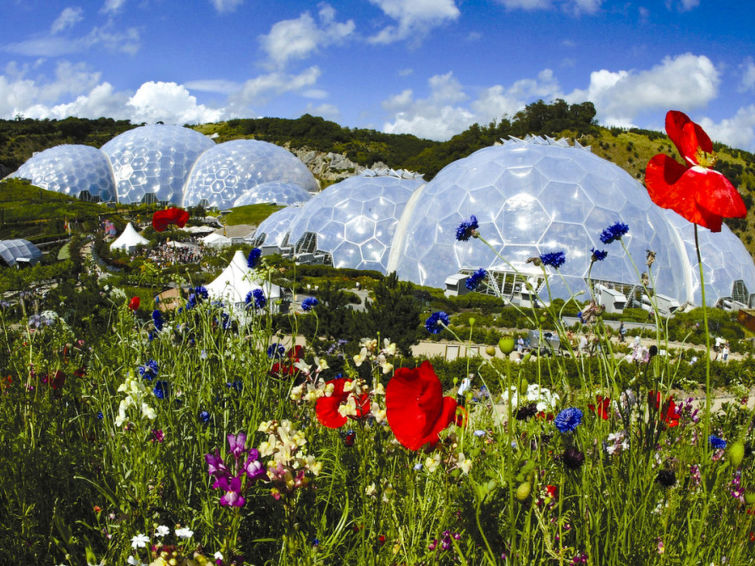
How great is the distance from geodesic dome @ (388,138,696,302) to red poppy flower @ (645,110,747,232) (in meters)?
14.4

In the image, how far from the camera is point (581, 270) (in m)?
15.9

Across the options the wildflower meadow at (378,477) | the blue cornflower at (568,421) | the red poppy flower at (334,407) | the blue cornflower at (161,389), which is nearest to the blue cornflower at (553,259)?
the wildflower meadow at (378,477)

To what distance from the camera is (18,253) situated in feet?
69.9

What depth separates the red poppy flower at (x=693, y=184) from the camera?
1252 millimetres

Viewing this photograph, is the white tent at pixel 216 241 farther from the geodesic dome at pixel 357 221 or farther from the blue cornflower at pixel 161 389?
the blue cornflower at pixel 161 389

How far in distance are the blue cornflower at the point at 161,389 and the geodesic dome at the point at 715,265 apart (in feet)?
67.5

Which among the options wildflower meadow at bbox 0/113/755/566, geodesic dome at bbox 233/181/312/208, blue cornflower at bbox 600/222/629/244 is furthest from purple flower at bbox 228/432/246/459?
geodesic dome at bbox 233/181/312/208

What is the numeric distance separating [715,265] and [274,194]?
114 feet

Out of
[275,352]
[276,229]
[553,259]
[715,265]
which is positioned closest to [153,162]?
[276,229]

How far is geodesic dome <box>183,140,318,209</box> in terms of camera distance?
46.2 meters

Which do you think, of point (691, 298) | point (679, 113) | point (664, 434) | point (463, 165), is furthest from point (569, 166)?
point (679, 113)

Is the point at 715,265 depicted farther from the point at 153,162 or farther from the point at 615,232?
the point at 153,162

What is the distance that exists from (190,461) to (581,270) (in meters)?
15.9

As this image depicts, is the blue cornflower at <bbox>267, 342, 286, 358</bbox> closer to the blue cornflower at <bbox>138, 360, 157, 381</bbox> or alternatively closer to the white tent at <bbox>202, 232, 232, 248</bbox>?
the blue cornflower at <bbox>138, 360, 157, 381</bbox>
